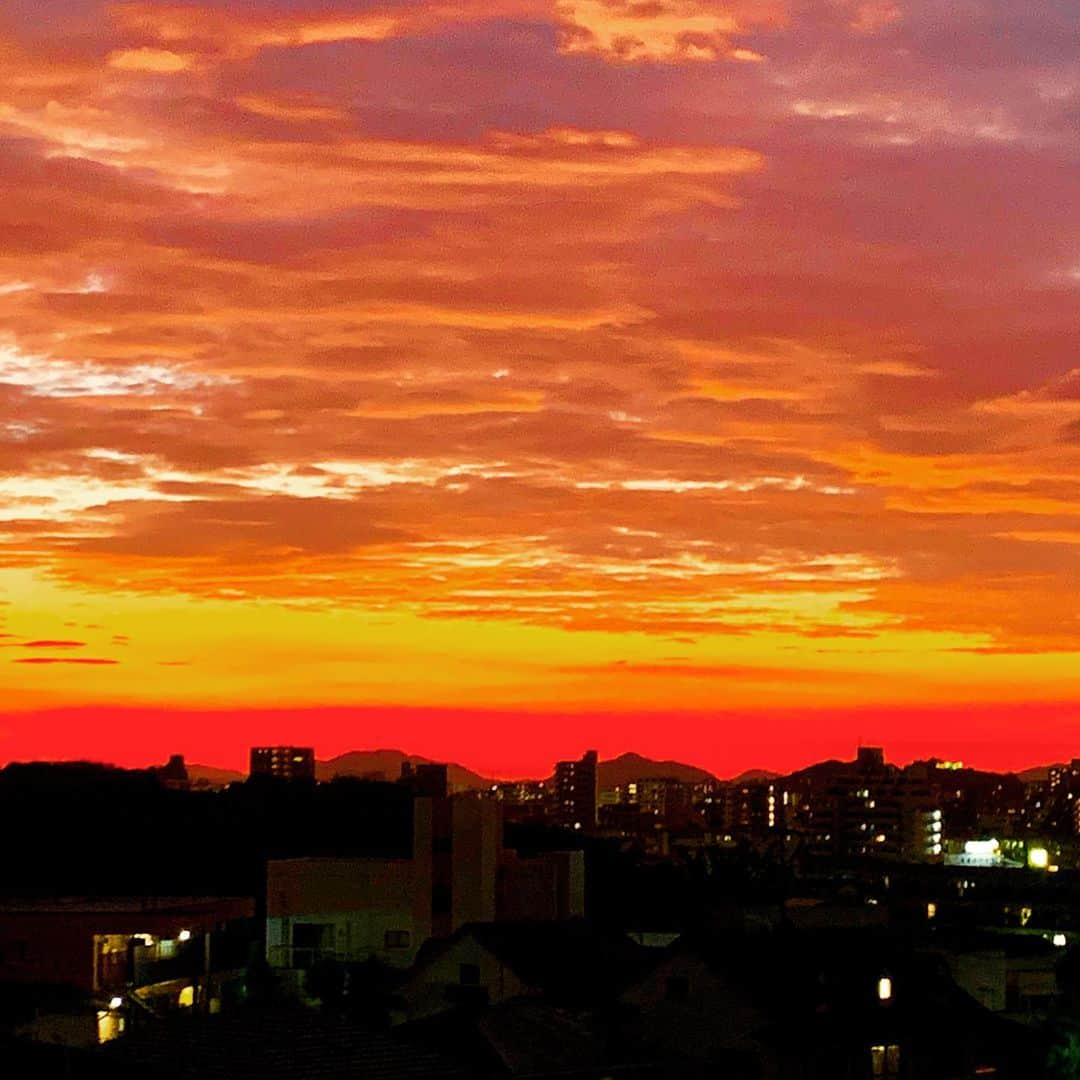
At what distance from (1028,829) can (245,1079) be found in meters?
146

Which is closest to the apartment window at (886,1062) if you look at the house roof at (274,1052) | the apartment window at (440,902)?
the house roof at (274,1052)

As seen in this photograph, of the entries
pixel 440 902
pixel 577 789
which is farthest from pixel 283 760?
pixel 440 902

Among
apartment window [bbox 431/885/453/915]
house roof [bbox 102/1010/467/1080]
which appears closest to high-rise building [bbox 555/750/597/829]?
apartment window [bbox 431/885/453/915]

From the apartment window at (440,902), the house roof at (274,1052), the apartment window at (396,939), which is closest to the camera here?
the house roof at (274,1052)

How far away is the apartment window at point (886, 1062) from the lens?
24.4 metres

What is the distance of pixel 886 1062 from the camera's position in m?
24.5

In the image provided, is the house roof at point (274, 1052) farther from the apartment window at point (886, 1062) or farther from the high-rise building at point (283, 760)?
the high-rise building at point (283, 760)

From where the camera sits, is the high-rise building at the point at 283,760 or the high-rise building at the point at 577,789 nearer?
the high-rise building at the point at 283,760

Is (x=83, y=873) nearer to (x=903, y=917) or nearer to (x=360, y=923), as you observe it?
(x=360, y=923)

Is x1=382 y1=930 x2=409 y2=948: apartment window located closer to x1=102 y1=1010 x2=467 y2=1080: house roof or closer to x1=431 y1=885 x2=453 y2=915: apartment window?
x1=431 y1=885 x2=453 y2=915: apartment window

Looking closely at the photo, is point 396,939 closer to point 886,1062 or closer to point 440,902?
point 440,902

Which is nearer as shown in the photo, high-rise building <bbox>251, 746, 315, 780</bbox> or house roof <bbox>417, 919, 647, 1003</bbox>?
house roof <bbox>417, 919, 647, 1003</bbox>

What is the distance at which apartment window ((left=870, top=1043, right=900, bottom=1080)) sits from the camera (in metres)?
24.4

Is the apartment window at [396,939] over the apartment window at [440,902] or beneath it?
beneath
